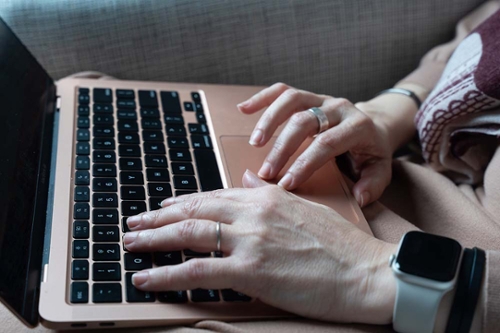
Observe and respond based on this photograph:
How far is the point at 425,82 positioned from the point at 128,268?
64 cm

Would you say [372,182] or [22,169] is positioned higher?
[22,169]

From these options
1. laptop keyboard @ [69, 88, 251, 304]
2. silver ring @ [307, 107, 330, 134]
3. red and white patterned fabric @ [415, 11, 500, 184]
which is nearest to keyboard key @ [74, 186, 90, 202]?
laptop keyboard @ [69, 88, 251, 304]

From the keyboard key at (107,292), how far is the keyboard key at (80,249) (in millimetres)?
44

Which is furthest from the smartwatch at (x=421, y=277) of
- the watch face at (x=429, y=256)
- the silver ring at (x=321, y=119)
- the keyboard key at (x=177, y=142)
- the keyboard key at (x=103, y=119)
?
the keyboard key at (x=103, y=119)

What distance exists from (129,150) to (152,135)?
0.16 feet

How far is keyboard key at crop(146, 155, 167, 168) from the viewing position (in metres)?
0.79

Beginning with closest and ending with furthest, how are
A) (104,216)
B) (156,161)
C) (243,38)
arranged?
1. (104,216)
2. (156,161)
3. (243,38)

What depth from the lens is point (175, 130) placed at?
87 cm

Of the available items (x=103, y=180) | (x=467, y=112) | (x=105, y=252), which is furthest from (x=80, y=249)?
(x=467, y=112)

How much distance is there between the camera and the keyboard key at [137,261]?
0.63 m

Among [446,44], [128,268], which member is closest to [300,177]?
[128,268]

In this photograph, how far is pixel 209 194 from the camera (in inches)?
27.0

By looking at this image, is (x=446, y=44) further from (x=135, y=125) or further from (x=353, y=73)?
(x=135, y=125)

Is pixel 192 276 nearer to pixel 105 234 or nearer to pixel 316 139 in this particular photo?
pixel 105 234
